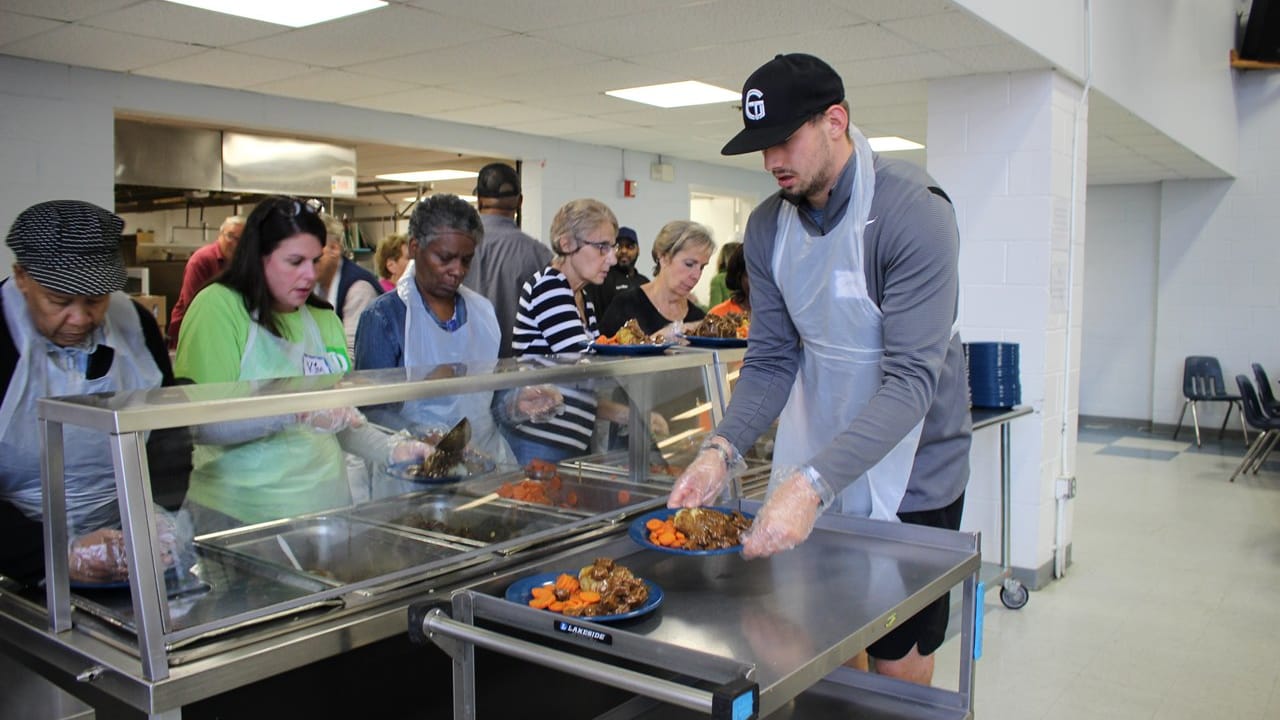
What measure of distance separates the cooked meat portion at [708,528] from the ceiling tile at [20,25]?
3474 millimetres

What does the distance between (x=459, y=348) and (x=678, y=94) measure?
3.36 metres

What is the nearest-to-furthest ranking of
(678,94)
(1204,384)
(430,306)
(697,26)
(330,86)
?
1. (430,306)
2. (697,26)
3. (330,86)
4. (678,94)
5. (1204,384)

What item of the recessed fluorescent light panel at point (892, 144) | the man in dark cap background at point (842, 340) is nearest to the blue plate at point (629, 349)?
the man in dark cap background at point (842, 340)

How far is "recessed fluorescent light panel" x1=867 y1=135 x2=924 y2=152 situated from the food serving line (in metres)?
5.65

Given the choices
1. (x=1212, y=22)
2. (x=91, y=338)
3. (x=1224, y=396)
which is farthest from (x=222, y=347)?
(x=1224, y=396)

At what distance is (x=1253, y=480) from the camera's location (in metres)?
7.45

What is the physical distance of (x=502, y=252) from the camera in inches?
158

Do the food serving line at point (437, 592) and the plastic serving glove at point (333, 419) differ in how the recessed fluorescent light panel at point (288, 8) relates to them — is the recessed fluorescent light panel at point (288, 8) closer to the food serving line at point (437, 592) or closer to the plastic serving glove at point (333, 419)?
the food serving line at point (437, 592)

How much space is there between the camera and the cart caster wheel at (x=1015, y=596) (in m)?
4.46

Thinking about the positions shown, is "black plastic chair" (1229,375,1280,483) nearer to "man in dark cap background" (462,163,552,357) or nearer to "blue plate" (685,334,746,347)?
"man in dark cap background" (462,163,552,357)

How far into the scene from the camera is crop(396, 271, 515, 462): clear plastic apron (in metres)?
1.95

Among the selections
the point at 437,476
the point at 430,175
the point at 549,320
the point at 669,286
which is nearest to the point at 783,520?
the point at 437,476

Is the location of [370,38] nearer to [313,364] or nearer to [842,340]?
[313,364]

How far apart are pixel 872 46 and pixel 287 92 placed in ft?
10.1
